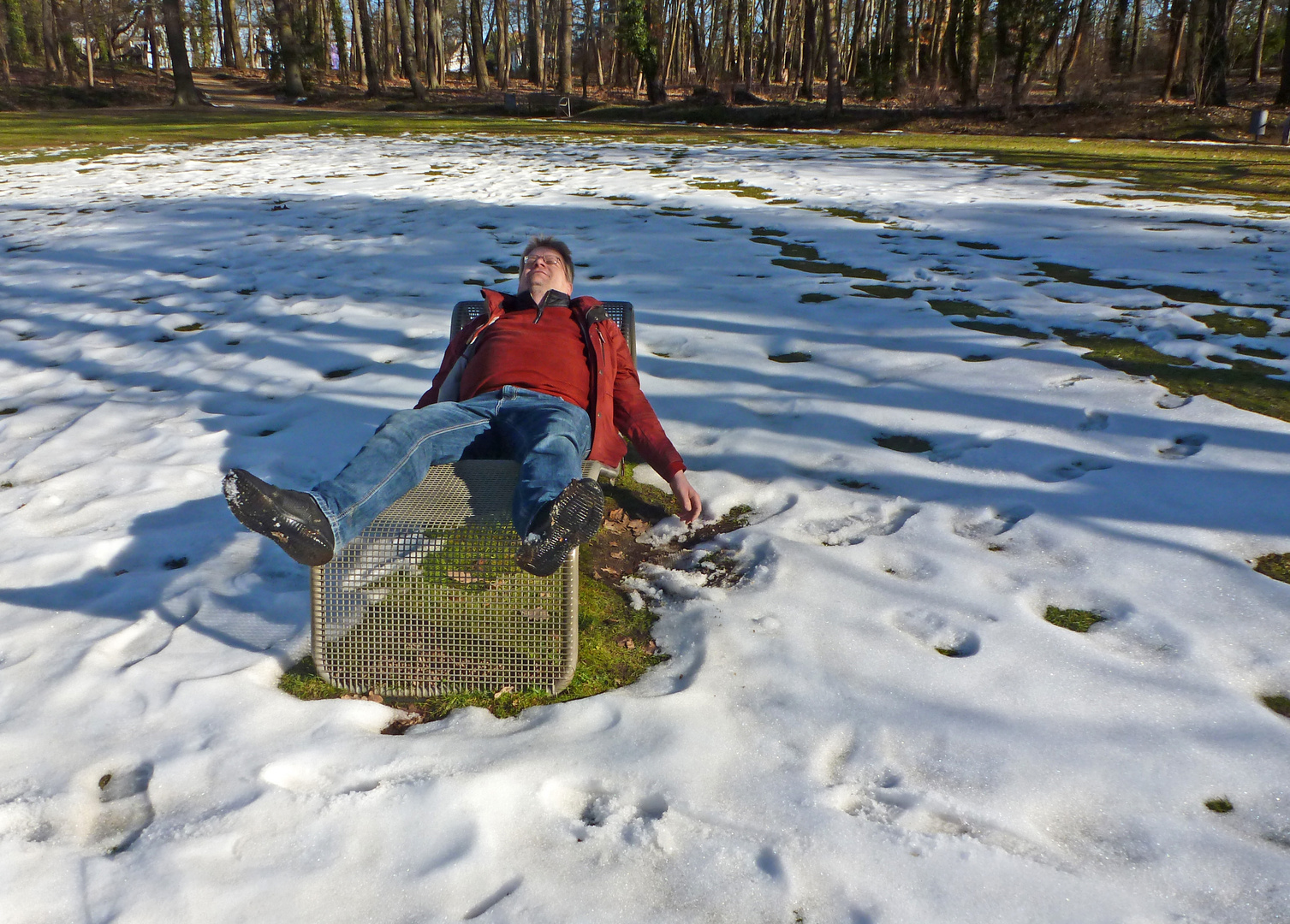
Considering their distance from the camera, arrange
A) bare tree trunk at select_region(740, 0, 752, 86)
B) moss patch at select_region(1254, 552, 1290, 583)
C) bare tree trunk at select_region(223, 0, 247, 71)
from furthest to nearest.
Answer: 1. bare tree trunk at select_region(223, 0, 247, 71)
2. bare tree trunk at select_region(740, 0, 752, 86)
3. moss patch at select_region(1254, 552, 1290, 583)

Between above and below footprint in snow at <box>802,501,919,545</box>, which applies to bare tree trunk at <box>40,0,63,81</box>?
above

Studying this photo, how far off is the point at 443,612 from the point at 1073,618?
197 cm

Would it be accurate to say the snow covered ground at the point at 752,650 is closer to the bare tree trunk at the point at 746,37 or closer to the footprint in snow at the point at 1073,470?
the footprint in snow at the point at 1073,470

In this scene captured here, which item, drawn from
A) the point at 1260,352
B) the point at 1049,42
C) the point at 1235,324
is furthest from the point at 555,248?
the point at 1049,42

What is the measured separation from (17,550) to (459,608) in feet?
6.17

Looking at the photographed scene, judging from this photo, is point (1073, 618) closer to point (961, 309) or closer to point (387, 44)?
point (961, 309)

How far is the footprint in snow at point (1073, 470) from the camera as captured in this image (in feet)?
11.8

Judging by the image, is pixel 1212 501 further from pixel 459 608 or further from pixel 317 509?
pixel 317 509

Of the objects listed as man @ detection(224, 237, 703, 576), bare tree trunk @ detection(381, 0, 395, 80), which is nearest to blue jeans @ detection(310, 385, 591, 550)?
man @ detection(224, 237, 703, 576)

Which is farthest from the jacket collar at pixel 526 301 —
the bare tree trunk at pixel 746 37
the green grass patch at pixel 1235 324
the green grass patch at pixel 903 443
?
the bare tree trunk at pixel 746 37

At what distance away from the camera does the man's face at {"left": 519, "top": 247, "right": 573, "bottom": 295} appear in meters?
3.84

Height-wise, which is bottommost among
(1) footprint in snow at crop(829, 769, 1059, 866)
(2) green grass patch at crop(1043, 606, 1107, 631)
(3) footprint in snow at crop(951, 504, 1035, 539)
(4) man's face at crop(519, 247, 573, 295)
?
(1) footprint in snow at crop(829, 769, 1059, 866)

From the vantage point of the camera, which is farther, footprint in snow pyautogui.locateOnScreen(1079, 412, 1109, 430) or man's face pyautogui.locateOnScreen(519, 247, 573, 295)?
footprint in snow pyautogui.locateOnScreen(1079, 412, 1109, 430)

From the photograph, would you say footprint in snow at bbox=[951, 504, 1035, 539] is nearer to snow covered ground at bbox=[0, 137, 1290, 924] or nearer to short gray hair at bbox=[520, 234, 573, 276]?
snow covered ground at bbox=[0, 137, 1290, 924]
